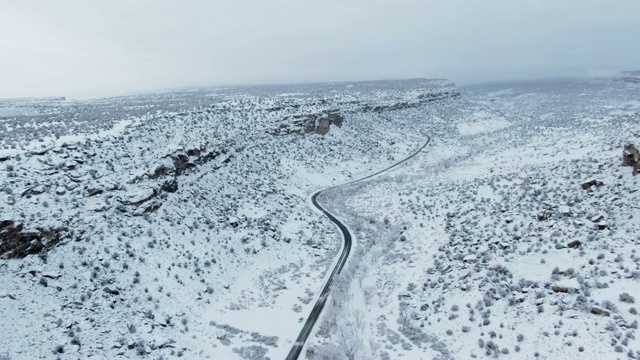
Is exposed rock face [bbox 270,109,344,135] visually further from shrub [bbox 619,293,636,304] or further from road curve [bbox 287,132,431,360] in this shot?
shrub [bbox 619,293,636,304]

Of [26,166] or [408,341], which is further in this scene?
[26,166]

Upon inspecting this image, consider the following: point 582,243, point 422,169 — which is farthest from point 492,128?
point 582,243

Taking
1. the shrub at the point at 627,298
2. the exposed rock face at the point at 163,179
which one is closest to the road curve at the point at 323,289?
the exposed rock face at the point at 163,179

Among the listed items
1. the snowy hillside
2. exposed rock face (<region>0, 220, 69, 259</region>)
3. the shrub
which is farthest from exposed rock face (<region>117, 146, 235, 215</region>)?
the shrub

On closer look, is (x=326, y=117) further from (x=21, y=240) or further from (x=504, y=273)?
(x=21, y=240)

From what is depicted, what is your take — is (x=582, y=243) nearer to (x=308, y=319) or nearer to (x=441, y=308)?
(x=441, y=308)

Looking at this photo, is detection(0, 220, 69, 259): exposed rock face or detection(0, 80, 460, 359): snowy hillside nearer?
detection(0, 80, 460, 359): snowy hillside

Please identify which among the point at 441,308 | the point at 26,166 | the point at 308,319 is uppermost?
the point at 26,166
